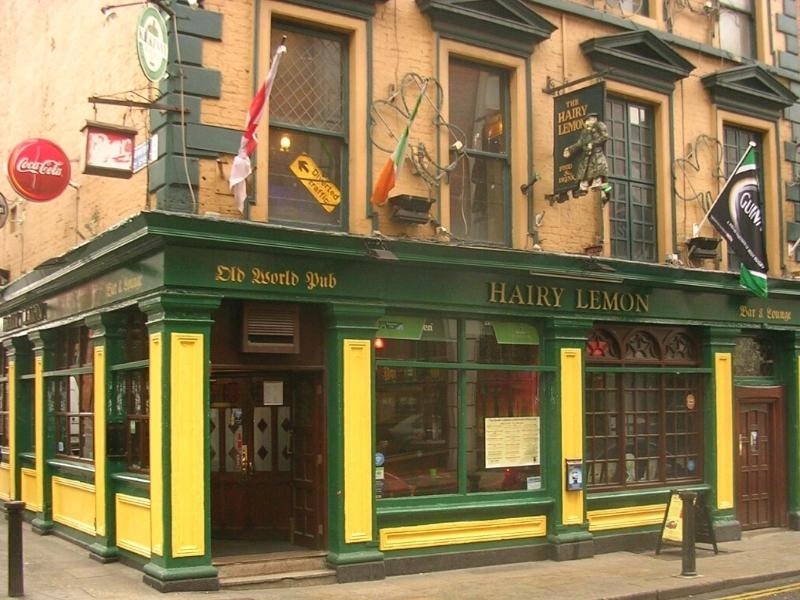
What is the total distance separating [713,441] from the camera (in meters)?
15.5

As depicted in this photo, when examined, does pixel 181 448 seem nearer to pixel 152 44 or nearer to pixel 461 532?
pixel 461 532

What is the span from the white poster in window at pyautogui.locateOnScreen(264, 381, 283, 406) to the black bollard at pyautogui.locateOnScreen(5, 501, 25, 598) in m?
3.64

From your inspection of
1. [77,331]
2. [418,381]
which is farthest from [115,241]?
[418,381]

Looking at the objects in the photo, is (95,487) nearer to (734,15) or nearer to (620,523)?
(620,523)

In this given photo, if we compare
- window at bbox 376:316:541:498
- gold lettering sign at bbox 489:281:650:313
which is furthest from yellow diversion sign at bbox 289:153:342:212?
gold lettering sign at bbox 489:281:650:313

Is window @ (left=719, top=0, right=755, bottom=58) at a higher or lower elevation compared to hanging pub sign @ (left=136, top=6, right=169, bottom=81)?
higher

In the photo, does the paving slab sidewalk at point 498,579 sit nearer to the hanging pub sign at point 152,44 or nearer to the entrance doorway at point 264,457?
the entrance doorway at point 264,457

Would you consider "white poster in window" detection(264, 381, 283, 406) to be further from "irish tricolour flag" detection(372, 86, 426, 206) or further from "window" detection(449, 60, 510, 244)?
"window" detection(449, 60, 510, 244)

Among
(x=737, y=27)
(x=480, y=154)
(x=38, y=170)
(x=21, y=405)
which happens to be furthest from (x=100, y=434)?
(x=737, y=27)

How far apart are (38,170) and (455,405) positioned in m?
6.42

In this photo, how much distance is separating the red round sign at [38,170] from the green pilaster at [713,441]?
1010cm

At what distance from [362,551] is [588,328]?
4691 millimetres

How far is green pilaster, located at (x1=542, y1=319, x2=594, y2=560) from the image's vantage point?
13.5 metres

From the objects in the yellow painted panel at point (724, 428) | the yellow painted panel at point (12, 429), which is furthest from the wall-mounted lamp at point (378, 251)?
the yellow painted panel at point (12, 429)
